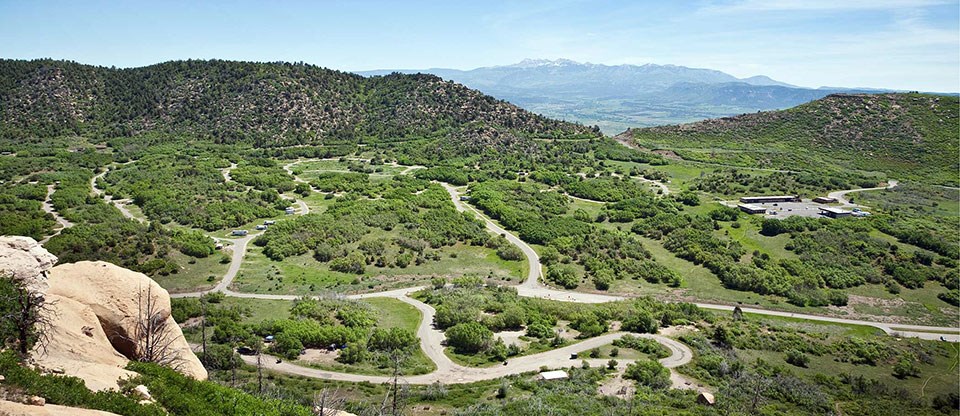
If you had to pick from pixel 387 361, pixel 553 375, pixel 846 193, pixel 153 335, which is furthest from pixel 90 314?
pixel 846 193

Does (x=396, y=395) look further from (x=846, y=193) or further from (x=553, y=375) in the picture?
(x=846, y=193)

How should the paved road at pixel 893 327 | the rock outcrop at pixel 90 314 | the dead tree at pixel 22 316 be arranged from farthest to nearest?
the paved road at pixel 893 327
the rock outcrop at pixel 90 314
the dead tree at pixel 22 316

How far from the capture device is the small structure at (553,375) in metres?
39.7

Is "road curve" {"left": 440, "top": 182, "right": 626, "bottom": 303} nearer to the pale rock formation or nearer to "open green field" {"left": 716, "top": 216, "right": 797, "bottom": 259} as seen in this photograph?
"open green field" {"left": 716, "top": 216, "right": 797, "bottom": 259}

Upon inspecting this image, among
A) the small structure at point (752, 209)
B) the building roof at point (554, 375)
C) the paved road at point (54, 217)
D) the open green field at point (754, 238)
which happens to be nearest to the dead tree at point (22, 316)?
the building roof at point (554, 375)

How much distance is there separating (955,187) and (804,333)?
4305 inches

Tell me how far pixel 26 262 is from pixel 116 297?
146 inches

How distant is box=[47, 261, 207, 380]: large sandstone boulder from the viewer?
60.7 feet

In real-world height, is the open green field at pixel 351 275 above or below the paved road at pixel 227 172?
below

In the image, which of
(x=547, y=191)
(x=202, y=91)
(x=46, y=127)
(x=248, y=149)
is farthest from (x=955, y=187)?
(x=46, y=127)

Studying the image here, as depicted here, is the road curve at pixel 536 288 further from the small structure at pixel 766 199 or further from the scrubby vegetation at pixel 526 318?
the small structure at pixel 766 199

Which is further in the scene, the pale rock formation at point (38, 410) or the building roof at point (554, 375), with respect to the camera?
the building roof at point (554, 375)

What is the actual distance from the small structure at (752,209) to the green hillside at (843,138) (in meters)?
50.3

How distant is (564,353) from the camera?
151 feet
